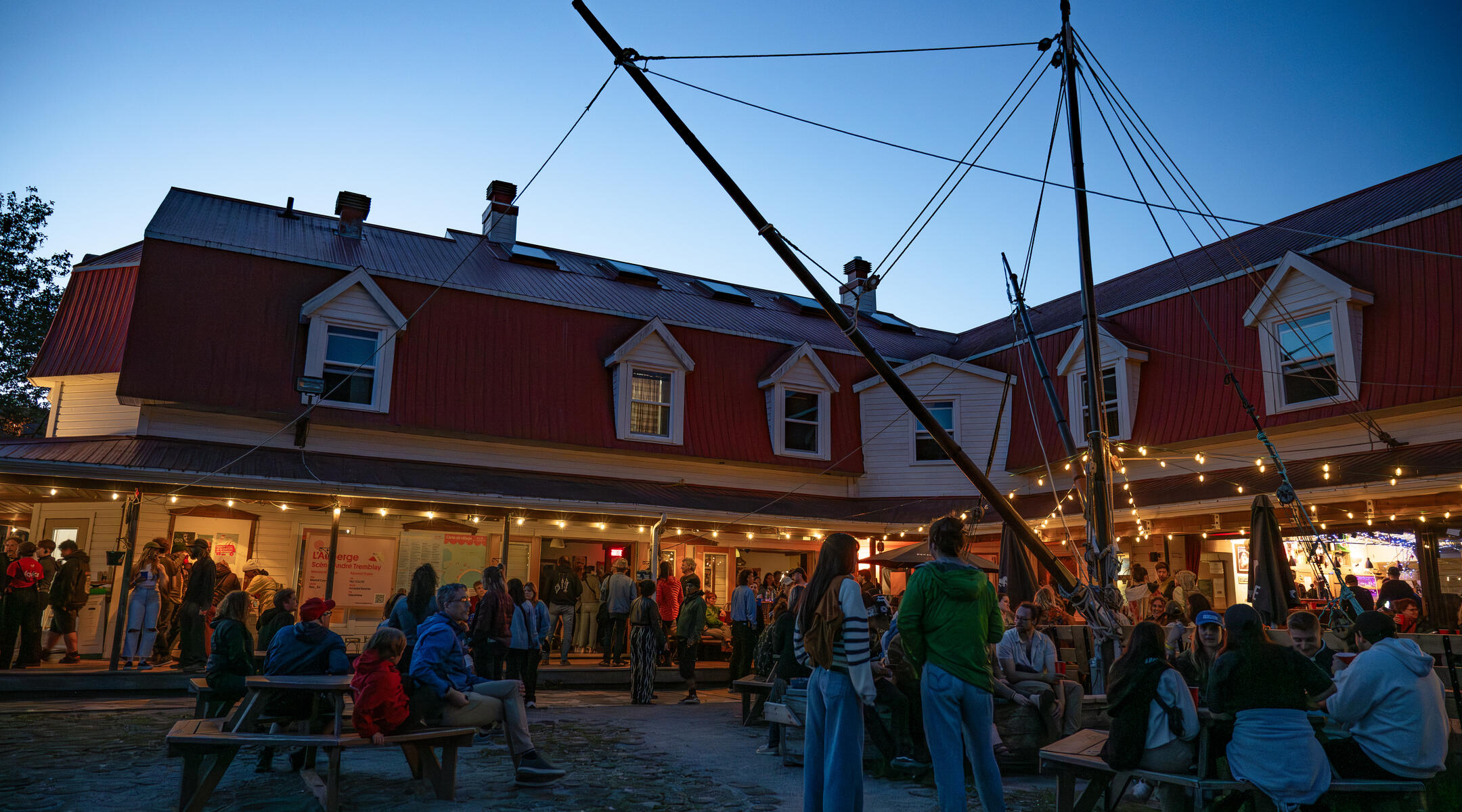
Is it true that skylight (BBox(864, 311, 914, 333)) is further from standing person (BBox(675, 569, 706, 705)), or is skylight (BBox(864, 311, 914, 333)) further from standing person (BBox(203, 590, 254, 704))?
standing person (BBox(203, 590, 254, 704))

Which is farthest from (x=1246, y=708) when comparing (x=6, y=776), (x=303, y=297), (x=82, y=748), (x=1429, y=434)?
(x=303, y=297)

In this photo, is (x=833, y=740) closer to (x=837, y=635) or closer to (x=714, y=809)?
(x=837, y=635)

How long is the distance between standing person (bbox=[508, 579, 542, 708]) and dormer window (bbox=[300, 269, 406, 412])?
6.40 m

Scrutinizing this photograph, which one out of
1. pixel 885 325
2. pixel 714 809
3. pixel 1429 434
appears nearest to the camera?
pixel 714 809

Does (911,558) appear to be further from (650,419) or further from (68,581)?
(68,581)

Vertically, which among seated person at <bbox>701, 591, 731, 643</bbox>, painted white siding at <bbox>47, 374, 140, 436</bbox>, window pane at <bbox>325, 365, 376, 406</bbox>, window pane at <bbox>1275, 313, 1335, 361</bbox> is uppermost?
window pane at <bbox>1275, 313, 1335, 361</bbox>

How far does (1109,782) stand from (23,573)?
43.6ft

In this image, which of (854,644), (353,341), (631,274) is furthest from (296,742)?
(631,274)

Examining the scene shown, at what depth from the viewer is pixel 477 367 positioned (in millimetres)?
17828

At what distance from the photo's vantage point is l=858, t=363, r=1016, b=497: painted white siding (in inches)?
811

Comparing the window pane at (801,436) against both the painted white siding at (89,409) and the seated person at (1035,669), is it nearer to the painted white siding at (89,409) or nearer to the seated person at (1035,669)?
the seated person at (1035,669)

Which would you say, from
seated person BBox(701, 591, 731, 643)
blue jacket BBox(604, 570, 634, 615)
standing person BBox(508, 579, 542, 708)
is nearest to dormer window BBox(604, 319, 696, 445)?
seated person BBox(701, 591, 731, 643)

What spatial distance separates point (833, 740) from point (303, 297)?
14467 mm

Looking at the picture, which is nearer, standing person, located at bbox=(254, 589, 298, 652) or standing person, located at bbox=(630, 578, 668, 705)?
standing person, located at bbox=(254, 589, 298, 652)
